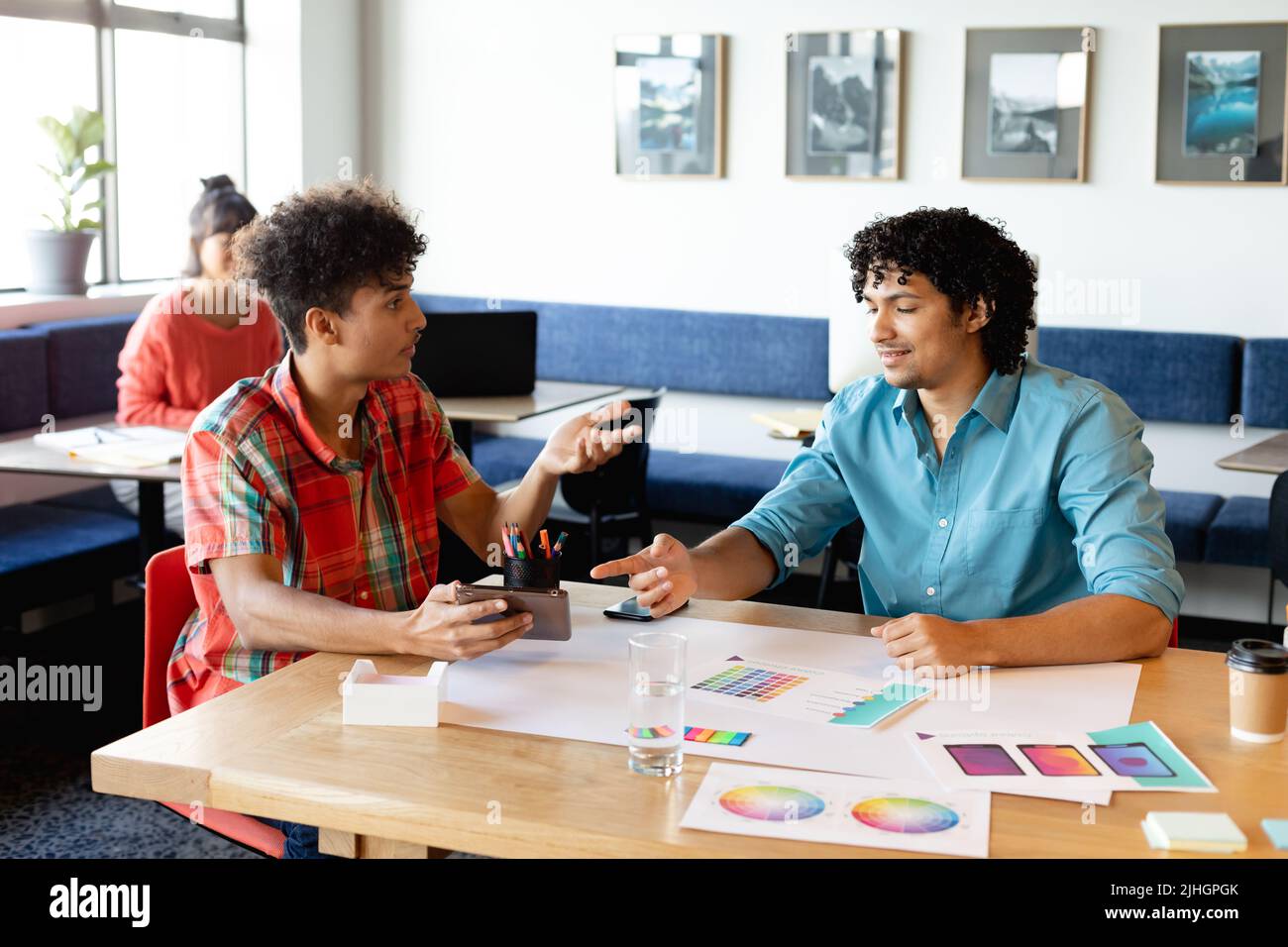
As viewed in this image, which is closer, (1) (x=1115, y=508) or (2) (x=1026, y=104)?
(1) (x=1115, y=508)

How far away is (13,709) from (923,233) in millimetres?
3095

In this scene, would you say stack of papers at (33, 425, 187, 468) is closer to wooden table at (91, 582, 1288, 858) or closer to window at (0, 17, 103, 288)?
window at (0, 17, 103, 288)

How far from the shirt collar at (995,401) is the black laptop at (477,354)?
Result: 2600 mm

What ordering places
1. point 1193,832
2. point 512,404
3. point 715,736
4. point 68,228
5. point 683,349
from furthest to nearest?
point 683,349 → point 68,228 → point 512,404 → point 715,736 → point 1193,832

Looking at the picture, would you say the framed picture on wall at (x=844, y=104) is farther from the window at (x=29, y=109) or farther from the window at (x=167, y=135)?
the window at (x=29, y=109)

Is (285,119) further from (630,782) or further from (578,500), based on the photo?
(630,782)

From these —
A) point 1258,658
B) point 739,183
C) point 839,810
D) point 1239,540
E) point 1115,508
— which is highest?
point 739,183

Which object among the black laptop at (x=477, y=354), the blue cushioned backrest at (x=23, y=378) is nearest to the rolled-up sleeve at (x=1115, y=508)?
the black laptop at (x=477, y=354)

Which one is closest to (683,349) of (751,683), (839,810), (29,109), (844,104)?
(844,104)

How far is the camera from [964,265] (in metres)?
2.31

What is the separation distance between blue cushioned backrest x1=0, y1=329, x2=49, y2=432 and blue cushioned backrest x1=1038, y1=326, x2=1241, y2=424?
348 centimetres

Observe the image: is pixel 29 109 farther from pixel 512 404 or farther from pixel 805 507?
pixel 805 507

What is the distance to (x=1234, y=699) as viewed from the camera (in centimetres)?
169

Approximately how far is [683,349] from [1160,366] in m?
1.86
